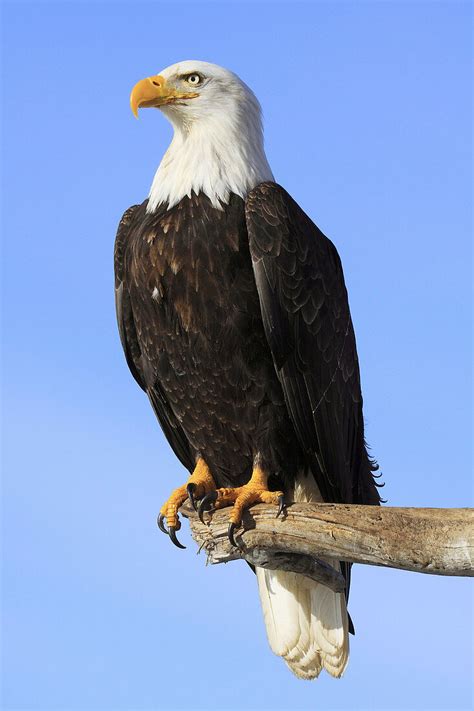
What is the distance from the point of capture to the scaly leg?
18.0ft

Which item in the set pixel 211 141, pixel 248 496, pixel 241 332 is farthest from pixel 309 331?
pixel 211 141

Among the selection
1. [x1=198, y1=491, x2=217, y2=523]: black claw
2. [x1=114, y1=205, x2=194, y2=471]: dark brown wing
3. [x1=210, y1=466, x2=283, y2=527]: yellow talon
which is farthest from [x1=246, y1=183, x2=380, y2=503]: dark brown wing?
[x1=114, y1=205, x2=194, y2=471]: dark brown wing

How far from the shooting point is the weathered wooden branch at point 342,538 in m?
4.95

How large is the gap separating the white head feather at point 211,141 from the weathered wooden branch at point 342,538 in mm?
1845

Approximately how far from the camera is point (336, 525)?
17.2ft

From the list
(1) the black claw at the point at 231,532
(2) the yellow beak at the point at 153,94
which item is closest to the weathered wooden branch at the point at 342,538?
(1) the black claw at the point at 231,532

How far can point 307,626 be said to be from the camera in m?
6.25

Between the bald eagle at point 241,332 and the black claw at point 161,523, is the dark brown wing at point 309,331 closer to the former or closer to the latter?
the bald eagle at point 241,332

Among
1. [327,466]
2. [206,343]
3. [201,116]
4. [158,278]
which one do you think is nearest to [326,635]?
[327,466]

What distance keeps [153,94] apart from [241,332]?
1.58 metres

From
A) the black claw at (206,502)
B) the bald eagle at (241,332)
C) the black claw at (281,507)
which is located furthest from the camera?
the black claw at (206,502)

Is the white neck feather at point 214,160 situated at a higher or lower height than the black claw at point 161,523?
higher

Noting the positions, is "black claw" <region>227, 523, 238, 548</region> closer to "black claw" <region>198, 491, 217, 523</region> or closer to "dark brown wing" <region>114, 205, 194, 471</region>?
"black claw" <region>198, 491, 217, 523</region>

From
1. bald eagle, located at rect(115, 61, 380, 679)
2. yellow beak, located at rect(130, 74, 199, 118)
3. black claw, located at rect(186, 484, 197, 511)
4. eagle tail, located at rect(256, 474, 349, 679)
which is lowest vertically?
eagle tail, located at rect(256, 474, 349, 679)
